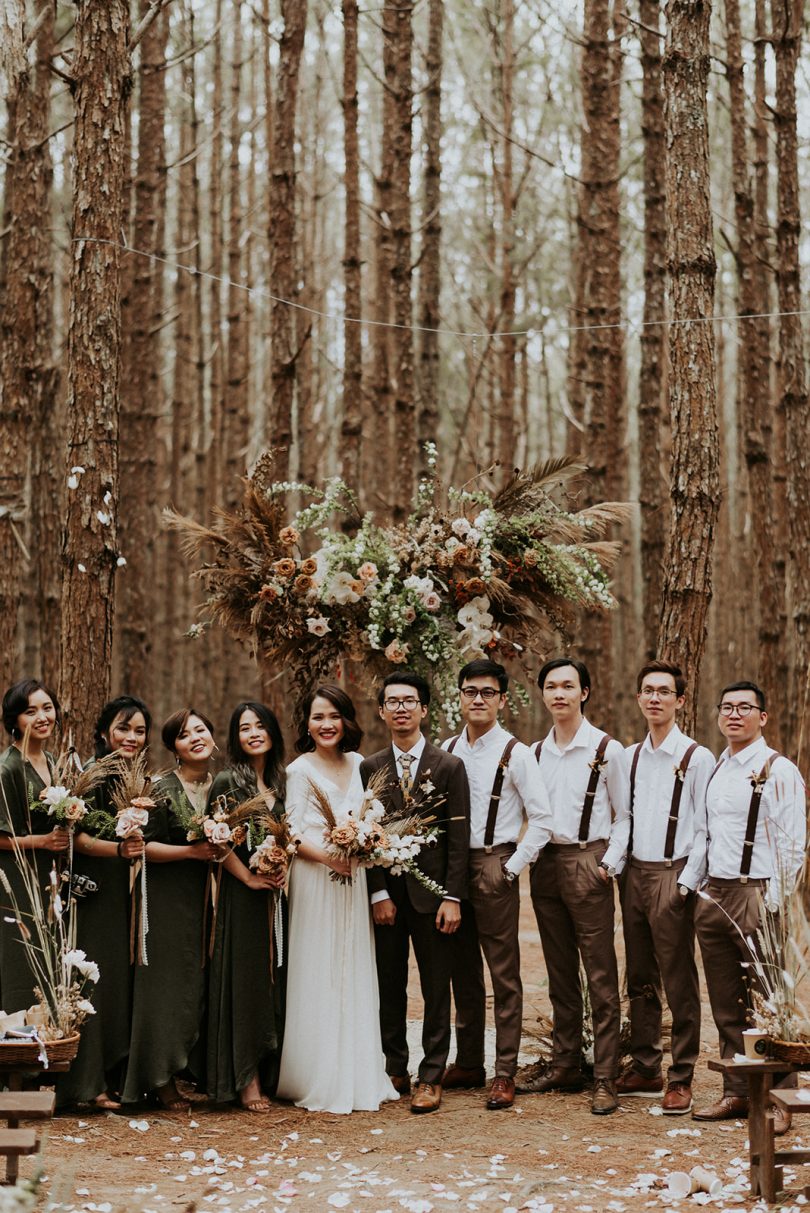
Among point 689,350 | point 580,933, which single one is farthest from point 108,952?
point 689,350

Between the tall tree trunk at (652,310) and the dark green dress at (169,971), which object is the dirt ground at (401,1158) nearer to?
the dark green dress at (169,971)

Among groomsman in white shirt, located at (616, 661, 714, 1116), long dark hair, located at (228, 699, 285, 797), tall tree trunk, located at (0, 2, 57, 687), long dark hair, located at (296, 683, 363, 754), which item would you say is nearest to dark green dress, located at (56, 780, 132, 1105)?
long dark hair, located at (228, 699, 285, 797)

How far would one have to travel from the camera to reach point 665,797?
646 cm

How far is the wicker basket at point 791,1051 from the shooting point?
5172 millimetres

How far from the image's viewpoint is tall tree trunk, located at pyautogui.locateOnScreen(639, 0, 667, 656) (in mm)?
13273

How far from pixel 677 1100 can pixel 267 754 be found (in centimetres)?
255

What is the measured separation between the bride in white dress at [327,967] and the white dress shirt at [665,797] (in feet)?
4.52

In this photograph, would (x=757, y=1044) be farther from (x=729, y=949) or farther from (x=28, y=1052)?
(x=28, y=1052)

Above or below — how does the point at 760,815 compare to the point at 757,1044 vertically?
above

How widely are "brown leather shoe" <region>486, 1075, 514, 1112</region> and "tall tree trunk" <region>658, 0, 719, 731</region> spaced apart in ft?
7.93

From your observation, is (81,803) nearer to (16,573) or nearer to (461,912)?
(461,912)

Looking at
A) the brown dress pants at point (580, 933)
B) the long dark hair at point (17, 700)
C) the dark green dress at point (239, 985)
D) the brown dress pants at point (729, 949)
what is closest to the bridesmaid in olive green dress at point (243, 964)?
the dark green dress at point (239, 985)

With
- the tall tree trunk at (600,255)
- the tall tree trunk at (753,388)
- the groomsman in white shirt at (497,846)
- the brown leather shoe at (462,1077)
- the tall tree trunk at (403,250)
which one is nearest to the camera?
the groomsman in white shirt at (497,846)

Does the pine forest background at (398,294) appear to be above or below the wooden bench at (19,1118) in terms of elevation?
above
